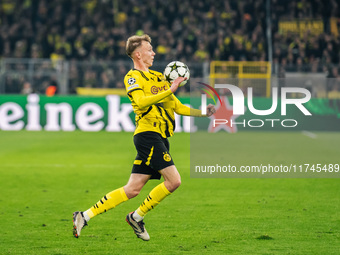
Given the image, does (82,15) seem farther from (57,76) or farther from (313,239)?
(313,239)

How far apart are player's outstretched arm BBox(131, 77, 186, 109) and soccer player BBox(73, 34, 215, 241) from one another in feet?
0.03

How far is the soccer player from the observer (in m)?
6.08

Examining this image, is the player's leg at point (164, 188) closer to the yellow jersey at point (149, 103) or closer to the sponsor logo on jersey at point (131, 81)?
the yellow jersey at point (149, 103)

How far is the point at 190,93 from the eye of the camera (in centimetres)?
2162

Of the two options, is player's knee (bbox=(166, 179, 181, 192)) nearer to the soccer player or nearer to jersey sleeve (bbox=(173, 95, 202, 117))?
the soccer player

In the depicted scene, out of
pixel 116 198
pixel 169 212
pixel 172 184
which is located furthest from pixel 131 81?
pixel 169 212

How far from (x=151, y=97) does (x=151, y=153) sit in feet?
1.87

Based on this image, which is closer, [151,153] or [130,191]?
[151,153]

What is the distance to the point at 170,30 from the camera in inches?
1036

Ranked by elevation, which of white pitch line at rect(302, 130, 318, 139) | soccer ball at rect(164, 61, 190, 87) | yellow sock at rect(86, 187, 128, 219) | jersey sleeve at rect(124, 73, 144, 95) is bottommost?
white pitch line at rect(302, 130, 318, 139)

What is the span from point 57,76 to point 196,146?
278 inches

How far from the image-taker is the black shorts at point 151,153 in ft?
19.9

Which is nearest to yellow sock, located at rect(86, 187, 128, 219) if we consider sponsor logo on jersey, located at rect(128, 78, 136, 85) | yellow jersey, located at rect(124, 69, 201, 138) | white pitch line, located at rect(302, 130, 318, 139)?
yellow jersey, located at rect(124, 69, 201, 138)

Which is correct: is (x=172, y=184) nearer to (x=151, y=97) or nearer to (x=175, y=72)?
(x=151, y=97)
